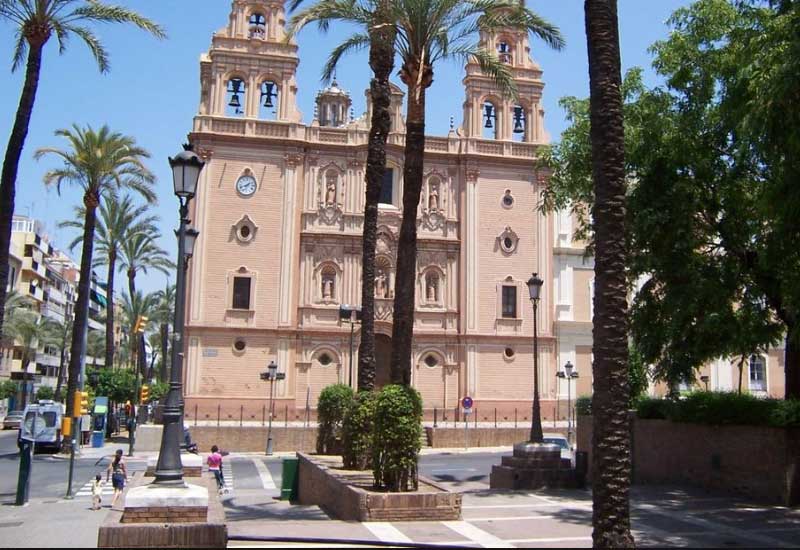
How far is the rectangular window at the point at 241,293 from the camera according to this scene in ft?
132

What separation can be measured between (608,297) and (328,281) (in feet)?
111

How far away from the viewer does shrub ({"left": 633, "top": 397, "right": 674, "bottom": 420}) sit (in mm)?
19884

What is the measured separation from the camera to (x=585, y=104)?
20.9 meters

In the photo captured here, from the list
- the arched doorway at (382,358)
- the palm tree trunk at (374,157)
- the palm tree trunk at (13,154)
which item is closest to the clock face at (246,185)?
the arched doorway at (382,358)

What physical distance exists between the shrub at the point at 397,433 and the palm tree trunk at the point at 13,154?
8.56m

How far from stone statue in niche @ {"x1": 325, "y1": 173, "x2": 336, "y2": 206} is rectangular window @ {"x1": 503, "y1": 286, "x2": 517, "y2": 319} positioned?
10.2 meters

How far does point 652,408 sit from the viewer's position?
20.7 m

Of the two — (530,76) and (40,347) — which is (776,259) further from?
(40,347)

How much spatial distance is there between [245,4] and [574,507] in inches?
1349

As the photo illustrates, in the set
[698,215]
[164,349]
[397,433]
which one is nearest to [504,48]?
[164,349]

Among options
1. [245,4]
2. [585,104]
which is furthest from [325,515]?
[245,4]

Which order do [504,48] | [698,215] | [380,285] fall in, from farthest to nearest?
[504,48], [380,285], [698,215]

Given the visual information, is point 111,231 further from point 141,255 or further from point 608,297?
point 608,297

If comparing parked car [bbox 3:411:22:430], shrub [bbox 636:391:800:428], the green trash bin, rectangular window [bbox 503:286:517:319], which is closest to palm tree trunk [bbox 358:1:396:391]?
the green trash bin
